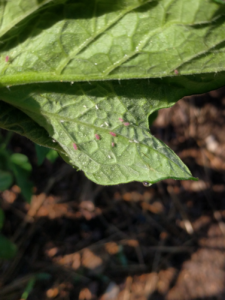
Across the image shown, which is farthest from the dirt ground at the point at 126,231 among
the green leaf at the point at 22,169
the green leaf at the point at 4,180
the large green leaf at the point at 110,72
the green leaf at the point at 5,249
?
the large green leaf at the point at 110,72

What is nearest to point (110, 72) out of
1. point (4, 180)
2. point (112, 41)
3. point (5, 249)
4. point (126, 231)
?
point (112, 41)

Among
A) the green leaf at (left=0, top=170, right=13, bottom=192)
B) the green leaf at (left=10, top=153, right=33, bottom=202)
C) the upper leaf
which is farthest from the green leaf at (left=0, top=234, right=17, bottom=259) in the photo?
Answer: the upper leaf

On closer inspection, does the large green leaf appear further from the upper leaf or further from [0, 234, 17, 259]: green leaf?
[0, 234, 17, 259]: green leaf

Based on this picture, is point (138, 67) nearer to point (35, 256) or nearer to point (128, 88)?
point (128, 88)

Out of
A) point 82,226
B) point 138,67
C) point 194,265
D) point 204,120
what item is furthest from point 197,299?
point 138,67

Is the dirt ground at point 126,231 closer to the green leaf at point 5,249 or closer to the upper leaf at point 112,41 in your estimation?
the green leaf at point 5,249
